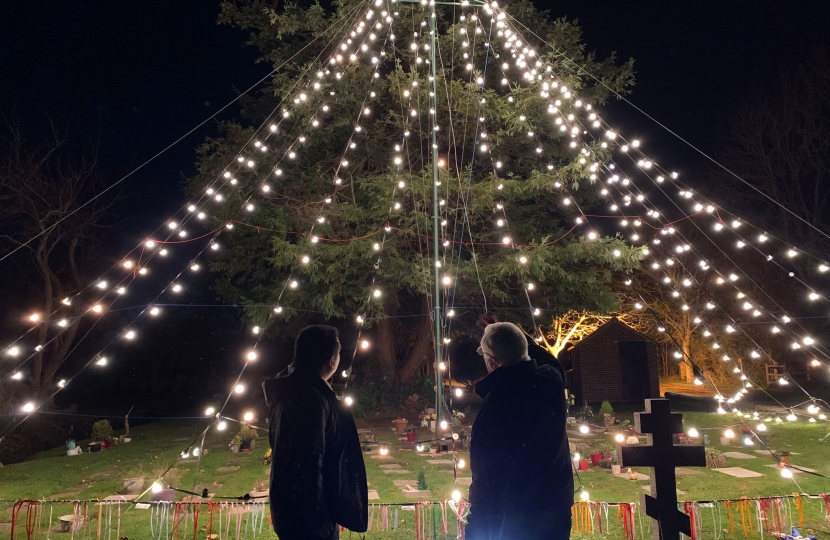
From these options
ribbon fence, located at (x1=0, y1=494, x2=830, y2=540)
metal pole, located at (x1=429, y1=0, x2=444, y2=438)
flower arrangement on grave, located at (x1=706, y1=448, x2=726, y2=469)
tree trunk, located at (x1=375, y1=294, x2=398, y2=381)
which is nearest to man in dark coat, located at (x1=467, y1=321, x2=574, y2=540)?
ribbon fence, located at (x1=0, y1=494, x2=830, y2=540)

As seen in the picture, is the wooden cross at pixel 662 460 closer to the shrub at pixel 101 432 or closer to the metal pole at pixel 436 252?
the metal pole at pixel 436 252

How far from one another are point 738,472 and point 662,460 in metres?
5.91

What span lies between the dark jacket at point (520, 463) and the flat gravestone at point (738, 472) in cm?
674

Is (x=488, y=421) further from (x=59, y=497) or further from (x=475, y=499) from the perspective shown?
(x=59, y=497)

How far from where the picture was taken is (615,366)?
17.9 metres

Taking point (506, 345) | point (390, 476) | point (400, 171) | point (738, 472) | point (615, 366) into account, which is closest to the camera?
point (506, 345)

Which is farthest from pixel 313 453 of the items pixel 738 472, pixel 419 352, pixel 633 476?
pixel 419 352

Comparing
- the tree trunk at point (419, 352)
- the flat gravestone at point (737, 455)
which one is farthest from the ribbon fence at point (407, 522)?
the tree trunk at point (419, 352)

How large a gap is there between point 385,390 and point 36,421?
8101 millimetres

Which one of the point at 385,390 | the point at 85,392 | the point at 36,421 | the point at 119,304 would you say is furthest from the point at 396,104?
Answer: the point at 85,392

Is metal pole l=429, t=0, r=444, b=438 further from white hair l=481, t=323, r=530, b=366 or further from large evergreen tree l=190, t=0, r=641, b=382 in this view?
white hair l=481, t=323, r=530, b=366

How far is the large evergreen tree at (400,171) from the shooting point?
390 inches

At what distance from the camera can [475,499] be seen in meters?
2.19

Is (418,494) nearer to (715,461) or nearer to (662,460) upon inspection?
(662,460)
